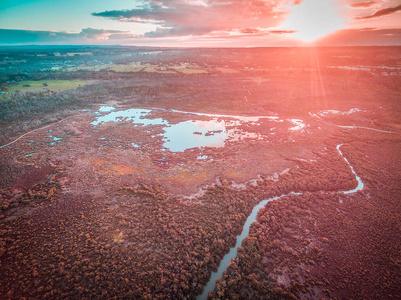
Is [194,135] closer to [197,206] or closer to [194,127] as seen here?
[194,127]

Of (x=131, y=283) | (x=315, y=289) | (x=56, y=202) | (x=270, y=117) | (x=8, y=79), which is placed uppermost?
(x=8, y=79)

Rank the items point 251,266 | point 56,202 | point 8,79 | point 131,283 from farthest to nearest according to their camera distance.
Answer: point 8,79 → point 56,202 → point 251,266 → point 131,283

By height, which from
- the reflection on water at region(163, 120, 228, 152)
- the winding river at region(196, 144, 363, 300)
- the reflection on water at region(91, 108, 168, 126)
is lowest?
the winding river at region(196, 144, 363, 300)

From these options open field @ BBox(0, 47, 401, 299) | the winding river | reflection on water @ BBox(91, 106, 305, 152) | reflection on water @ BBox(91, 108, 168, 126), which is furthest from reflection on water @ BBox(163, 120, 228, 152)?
the winding river

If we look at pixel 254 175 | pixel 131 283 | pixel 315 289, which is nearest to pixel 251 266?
pixel 315 289

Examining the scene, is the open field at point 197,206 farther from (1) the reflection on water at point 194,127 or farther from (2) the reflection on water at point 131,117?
(2) the reflection on water at point 131,117

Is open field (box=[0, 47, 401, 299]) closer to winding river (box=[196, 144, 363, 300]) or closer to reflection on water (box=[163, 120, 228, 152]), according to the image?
winding river (box=[196, 144, 363, 300])

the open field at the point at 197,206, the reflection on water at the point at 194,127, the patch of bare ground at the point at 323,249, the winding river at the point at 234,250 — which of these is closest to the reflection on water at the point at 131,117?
the reflection on water at the point at 194,127

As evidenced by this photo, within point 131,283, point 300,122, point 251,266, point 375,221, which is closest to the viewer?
point 131,283

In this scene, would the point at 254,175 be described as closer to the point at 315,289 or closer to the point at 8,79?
the point at 315,289

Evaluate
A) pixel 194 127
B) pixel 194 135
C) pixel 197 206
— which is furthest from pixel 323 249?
pixel 194 127
